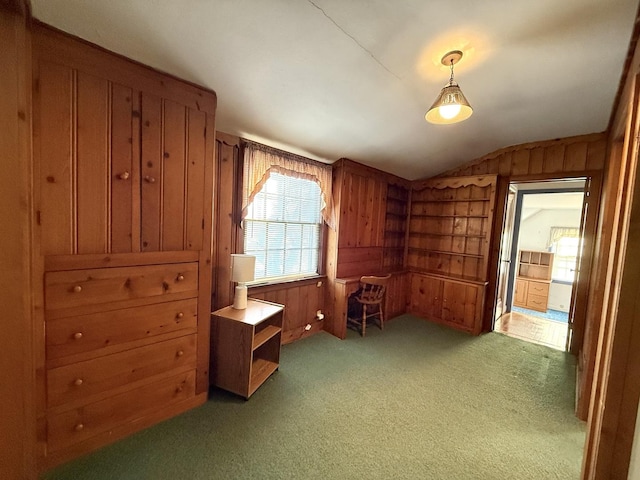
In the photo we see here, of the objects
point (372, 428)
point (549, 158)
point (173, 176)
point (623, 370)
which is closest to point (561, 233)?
point (549, 158)

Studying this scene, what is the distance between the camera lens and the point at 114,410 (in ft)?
5.19

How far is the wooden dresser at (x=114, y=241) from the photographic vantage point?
1.33 metres

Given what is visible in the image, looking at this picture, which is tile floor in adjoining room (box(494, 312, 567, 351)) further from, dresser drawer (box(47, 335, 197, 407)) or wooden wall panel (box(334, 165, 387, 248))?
dresser drawer (box(47, 335, 197, 407))

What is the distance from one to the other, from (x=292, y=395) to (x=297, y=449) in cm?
52

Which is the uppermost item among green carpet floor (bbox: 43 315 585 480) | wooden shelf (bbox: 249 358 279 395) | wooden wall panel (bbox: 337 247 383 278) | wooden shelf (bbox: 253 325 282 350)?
wooden wall panel (bbox: 337 247 383 278)

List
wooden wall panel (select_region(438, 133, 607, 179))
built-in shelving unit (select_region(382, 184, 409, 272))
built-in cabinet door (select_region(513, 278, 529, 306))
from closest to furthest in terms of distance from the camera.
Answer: wooden wall panel (select_region(438, 133, 607, 179)), built-in shelving unit (select_region(382, 184, 409, 272)), built-in cabinet door (select_region(513, 278, 529, 306))

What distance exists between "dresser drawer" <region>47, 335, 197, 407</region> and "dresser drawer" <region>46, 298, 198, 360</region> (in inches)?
2.9

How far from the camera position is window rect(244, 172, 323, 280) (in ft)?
9.09

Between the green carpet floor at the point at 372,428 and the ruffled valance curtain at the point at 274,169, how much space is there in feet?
5.50

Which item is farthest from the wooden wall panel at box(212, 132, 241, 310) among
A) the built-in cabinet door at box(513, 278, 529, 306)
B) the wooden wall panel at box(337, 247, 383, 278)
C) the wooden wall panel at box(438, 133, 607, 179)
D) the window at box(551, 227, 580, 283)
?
the window at box(551, 227, 580, 283)

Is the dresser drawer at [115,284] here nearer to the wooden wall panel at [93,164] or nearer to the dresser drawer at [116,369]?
the wooden wall panel at [93,164]

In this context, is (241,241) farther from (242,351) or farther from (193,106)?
(193,106)

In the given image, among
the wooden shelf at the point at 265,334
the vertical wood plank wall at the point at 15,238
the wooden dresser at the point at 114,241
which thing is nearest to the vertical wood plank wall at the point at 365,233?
the wooden shelf at the point at 265,334

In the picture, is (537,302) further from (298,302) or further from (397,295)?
(298,302)
